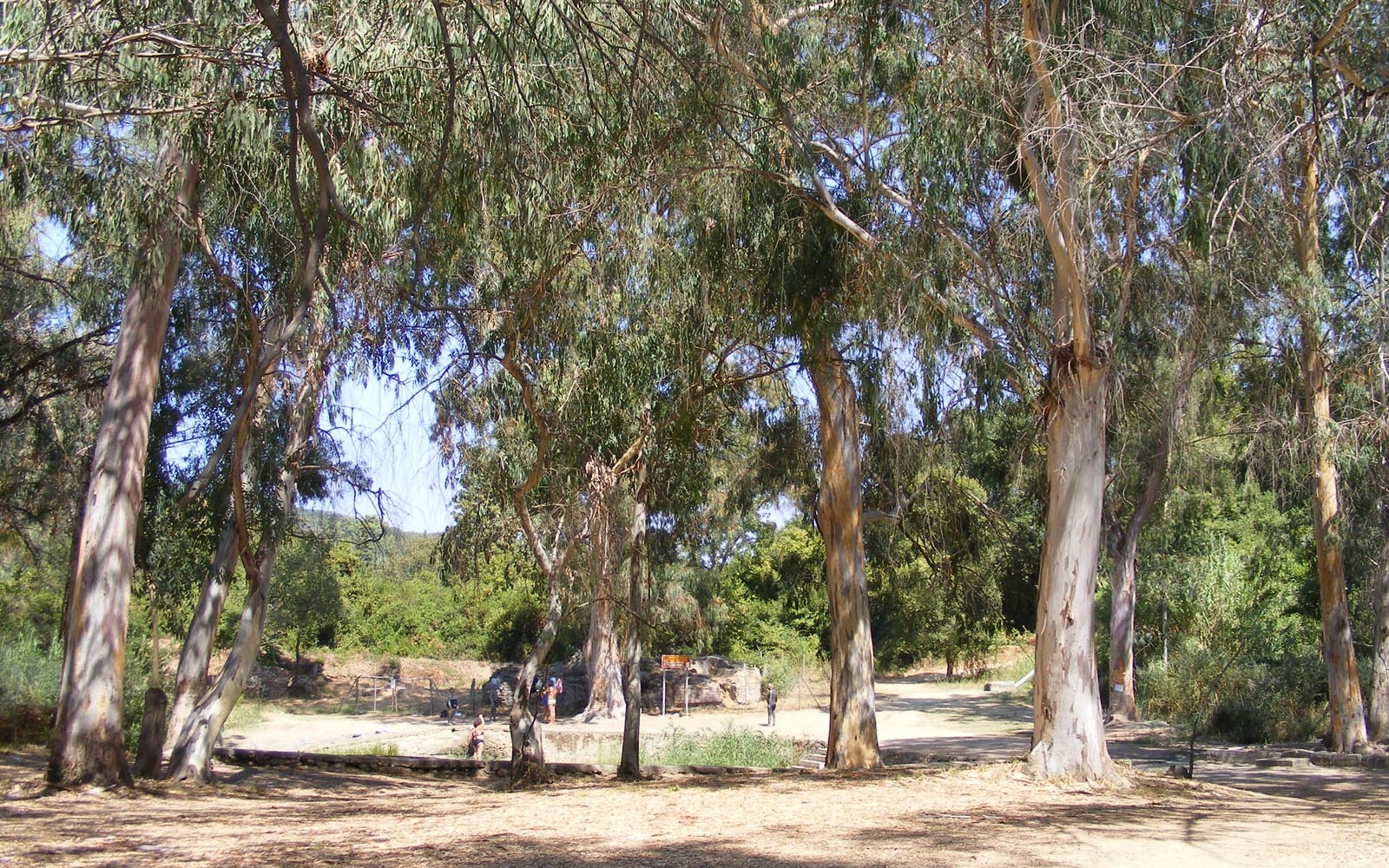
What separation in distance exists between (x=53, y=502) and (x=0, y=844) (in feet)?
29.8

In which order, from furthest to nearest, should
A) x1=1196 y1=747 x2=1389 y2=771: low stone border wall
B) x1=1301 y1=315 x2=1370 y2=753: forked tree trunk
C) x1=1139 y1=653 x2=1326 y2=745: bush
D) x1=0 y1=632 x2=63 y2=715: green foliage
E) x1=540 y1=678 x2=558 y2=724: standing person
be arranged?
x1=540 y1=678 x2=558 y2=724: standing person < x1=1139 y1=653 x2=1326 y2=745: bush < x1=0 y1=632 x2=63 y2=715: green foliage < x1=1301 y1=315 x2=1370 y2=753: forked tree trunk < x1=1196 y1=747 x2=1389 y2=771: low stone border wall

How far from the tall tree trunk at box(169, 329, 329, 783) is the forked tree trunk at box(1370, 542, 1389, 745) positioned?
1284 centimetres

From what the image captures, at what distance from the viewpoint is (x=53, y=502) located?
45.9 feet

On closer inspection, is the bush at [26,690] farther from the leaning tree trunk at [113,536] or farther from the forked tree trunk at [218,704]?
the leaning tree trunk at [113,536]

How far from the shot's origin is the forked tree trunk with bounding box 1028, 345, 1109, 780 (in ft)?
28.2

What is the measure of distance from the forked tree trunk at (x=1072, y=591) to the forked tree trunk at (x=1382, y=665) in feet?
24.5

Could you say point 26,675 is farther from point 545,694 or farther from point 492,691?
point 492,691

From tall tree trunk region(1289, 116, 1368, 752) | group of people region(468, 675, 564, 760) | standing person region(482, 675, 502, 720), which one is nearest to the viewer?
tall tree trunk region(1289, 116, 1368, 752)

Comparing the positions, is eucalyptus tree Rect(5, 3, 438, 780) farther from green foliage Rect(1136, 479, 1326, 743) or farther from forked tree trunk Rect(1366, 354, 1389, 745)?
green foliage Rect(1136, 479, 1326, 743)

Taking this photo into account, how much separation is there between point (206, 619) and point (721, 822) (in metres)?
6.77

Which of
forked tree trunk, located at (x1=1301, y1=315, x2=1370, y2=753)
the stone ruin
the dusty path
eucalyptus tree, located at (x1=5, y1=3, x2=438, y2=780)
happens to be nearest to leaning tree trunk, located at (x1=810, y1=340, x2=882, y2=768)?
the dusty path

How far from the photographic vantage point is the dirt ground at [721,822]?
5.75 m

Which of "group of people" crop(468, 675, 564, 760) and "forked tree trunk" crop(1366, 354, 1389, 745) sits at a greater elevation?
"forked tree trunk" crop(1366, 354, 1389, 745)

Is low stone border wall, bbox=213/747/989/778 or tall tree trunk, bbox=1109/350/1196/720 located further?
tall tree trunk, bbox=1109/350/1196/720
